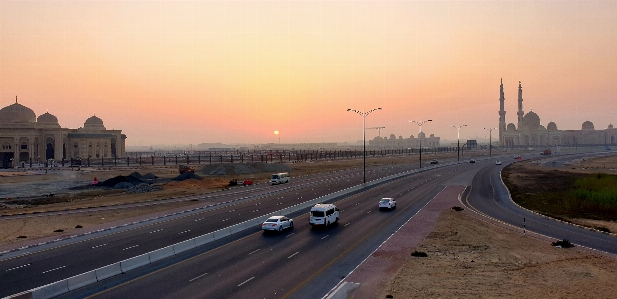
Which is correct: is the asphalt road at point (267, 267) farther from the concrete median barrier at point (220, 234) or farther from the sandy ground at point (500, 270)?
the sandy ground at point (500, 270)

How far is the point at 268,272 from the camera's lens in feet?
78.9

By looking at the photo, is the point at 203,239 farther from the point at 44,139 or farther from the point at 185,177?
the point at 44,139

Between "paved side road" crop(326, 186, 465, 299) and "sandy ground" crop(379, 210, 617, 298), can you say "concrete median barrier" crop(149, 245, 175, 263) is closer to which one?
"paved side road" crop(326, 186, 465, 299)

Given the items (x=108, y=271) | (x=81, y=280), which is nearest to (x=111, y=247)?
(x=108, y=271)

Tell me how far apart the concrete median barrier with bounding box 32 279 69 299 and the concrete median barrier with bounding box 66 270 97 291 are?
0.27 metres

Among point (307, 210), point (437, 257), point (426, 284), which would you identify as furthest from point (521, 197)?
point (426, 284)

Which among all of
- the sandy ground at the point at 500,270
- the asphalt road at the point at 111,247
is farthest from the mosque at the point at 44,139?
the sandy ground at the point at 500,270

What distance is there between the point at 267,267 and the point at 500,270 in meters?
13.3

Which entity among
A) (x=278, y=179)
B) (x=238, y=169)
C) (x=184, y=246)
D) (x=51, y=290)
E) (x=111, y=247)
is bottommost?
(x=111, y=247)

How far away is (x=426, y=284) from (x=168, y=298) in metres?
12.6

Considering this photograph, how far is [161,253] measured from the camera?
1060 inches

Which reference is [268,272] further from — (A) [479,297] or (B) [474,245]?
(B) [474,245]

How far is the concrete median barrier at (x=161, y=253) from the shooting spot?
2627 cm

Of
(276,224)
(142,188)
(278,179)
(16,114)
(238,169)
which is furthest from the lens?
(16,114)
